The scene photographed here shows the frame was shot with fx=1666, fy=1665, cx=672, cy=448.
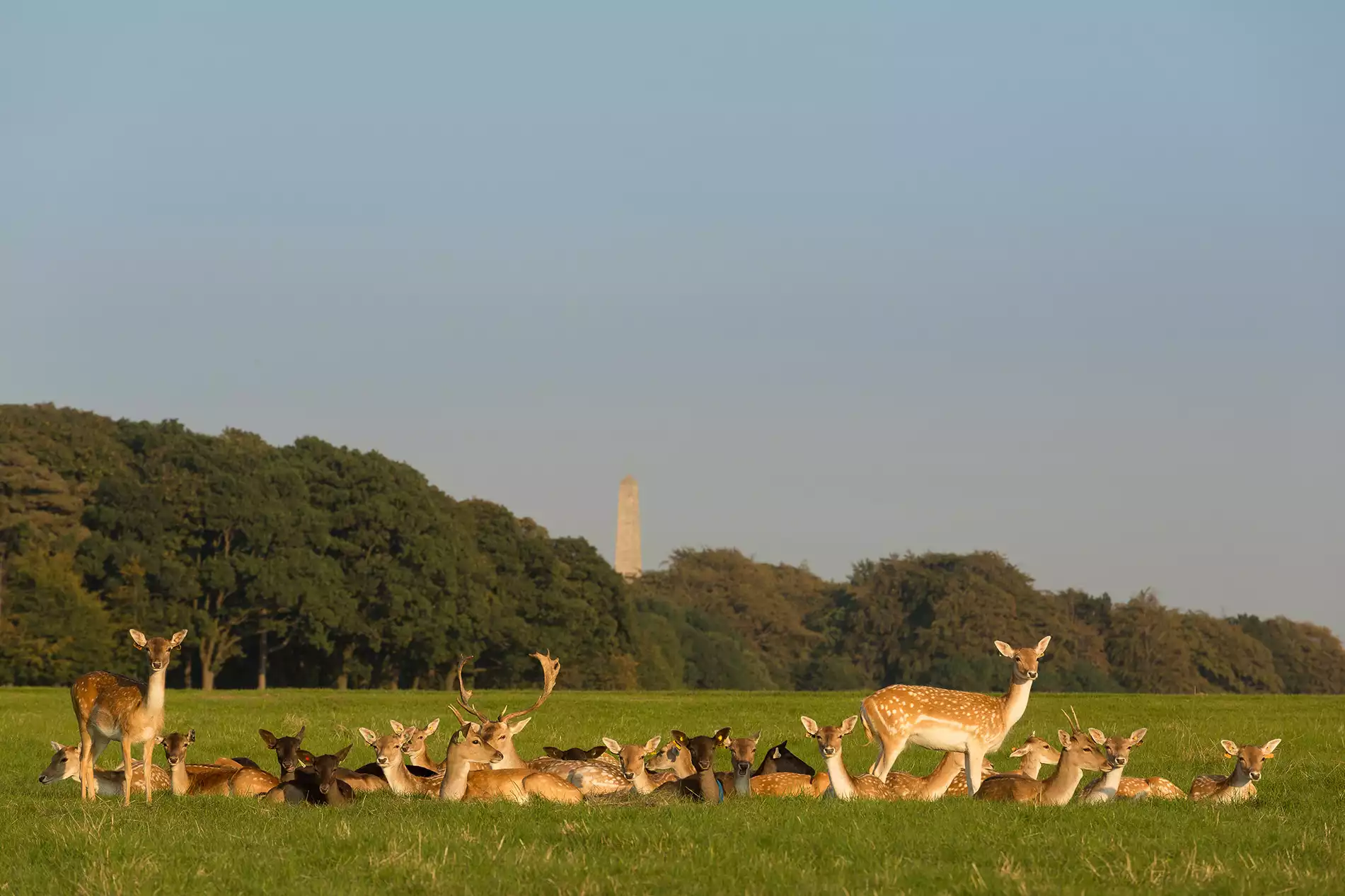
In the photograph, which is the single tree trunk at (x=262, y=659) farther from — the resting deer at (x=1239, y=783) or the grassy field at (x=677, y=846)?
the resting deer at (x=1239, y=783)

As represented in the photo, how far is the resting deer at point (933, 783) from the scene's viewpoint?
14.0m

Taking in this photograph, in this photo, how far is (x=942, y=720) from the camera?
14.3 m

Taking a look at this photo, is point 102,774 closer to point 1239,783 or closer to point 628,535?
point 1239,783

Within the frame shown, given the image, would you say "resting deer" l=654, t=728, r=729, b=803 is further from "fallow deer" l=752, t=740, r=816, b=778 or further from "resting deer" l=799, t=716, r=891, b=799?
"fallow deer" l=752, t=740, r=816, b=778

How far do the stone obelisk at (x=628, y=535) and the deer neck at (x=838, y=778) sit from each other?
77124mm

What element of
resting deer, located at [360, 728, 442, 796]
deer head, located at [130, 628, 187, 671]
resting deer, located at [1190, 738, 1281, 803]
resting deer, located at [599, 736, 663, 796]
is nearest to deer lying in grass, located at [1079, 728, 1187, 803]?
resting deer, located at [1190, 738, 1281, 803]

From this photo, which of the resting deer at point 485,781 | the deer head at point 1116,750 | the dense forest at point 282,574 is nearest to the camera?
the deer head at point 1116,750

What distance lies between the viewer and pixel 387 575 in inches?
2158

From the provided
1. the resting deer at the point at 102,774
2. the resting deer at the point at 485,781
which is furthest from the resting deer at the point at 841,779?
the resting deer at the point at 102,774

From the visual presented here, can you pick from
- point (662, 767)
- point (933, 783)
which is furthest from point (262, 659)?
point (933, 783)

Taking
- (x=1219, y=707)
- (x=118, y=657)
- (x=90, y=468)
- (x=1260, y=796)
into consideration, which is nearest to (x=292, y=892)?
(x=1260, y=796)

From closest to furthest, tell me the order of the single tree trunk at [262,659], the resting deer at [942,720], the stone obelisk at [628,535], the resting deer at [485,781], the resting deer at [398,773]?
1. the resting deer at [485,781]
2. the resting deer at [398,773]
3. the resting deer at [942,720]
4. the single tree trunk at [262,659]
5. the stone obelisk at [628,535]

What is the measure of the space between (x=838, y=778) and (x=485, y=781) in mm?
2857

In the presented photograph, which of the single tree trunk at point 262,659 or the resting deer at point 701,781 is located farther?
the single tree trunk at point 262,659
